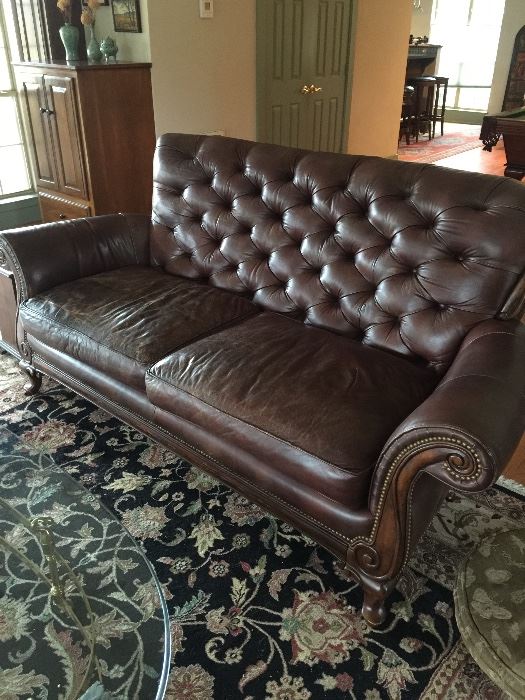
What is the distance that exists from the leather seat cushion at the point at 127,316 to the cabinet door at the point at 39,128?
138 centimetres

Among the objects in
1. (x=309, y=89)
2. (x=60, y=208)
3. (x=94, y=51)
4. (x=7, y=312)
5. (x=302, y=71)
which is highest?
(x=94, y=51)

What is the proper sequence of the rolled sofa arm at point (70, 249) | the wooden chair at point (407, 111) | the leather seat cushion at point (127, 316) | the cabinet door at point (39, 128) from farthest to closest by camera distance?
1. the wooden chair at point (407, 111)
2. the cabinet door at point (39, 128)
3. the rolled sofa arm at point (70, 249)
4. the leather seat cushion at point (127, 316)

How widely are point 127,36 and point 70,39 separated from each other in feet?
1.05

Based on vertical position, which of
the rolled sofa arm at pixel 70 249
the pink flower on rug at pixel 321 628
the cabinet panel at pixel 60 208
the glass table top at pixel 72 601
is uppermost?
the rolled sofa arm at pixel 70 249

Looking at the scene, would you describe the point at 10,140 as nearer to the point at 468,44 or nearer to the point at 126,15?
the point at 126,15

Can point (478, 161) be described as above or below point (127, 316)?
below

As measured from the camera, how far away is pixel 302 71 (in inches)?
166

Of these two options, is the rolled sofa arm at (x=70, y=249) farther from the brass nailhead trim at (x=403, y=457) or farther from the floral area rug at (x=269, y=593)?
the brass nailhead trim at (x=403, y=457)

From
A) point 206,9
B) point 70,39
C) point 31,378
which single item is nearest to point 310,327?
point 31,378

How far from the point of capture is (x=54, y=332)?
1.98m

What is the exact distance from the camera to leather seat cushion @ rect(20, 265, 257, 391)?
1784 mm

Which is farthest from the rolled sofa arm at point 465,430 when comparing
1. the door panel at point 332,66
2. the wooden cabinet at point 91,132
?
the door panel at point 332,66

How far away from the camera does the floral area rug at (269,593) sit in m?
1.25

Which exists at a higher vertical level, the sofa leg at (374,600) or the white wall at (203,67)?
the white wall at (203,67)
